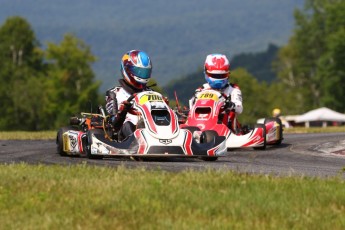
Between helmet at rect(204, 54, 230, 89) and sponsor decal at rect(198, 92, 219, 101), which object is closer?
sponsor decal at rect(198, 92, 219, 101)

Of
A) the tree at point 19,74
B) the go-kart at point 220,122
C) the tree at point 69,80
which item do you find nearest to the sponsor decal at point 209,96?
the go-kart at point 220,122

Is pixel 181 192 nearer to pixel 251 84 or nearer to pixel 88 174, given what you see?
pixel 88 174

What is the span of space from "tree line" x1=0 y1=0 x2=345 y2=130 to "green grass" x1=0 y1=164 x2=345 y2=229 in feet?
271

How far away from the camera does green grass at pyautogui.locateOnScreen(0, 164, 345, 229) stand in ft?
33.9

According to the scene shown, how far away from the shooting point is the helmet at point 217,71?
2355cm

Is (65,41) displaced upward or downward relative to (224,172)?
upward

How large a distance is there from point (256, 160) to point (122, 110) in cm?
240

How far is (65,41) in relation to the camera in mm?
111812

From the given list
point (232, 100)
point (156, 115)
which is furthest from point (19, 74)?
point (156, 115)

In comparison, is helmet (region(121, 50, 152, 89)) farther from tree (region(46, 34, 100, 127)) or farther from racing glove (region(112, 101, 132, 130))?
tree (region(46, 34, 100, 127))

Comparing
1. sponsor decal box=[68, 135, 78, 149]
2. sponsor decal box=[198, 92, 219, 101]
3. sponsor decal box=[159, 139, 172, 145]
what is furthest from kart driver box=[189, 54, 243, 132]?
sponsor decal box=[159, 139, 172, 145]

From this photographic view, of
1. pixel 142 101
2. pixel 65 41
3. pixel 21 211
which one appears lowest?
pixel 21 211

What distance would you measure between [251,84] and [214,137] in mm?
136627

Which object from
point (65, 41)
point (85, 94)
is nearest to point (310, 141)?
point (85, 94)
